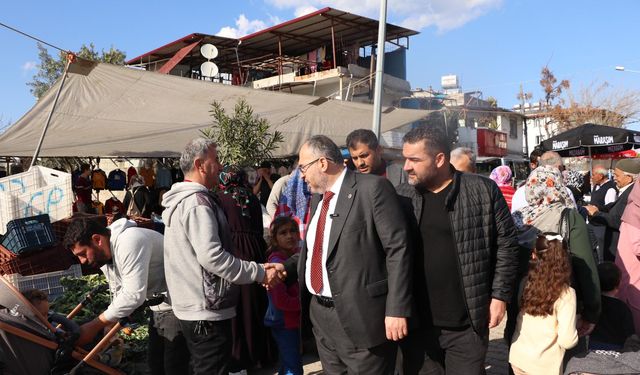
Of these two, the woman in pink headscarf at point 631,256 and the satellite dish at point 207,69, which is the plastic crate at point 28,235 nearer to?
the woman in pink headscarf at point 631,256

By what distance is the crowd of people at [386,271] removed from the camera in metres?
2.76

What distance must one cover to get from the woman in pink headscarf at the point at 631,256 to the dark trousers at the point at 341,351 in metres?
2.65

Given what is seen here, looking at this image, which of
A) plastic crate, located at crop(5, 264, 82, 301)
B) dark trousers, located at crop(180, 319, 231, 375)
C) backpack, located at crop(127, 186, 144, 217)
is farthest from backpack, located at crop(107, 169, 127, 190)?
dark trousers, located at crop(180, 319, 231, 375)

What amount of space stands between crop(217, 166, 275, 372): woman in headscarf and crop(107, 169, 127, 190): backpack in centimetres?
953

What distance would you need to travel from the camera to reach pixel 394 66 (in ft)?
89.7

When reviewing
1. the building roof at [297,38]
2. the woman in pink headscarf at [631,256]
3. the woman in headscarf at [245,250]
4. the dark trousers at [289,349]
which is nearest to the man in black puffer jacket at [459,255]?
the dark trousers at [289,349]

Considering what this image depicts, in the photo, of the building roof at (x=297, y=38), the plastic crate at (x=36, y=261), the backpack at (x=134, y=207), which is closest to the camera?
the plastic crate at (x=36, y=261)

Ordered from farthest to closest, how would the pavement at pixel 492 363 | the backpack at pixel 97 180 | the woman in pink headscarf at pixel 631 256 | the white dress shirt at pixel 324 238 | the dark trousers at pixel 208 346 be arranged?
the backpack at pixel 97 180 < the pavement at pixel 492 363 < the woman in pink headscarf at pixel 631 256 < the dark trousers at pixel 208 346 < the white dress shirt at pixel 324 238

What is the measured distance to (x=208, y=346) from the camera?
3105 mm

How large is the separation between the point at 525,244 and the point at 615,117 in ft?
125

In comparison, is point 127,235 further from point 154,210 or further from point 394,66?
point 394,66

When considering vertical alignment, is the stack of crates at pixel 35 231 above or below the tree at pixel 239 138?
below

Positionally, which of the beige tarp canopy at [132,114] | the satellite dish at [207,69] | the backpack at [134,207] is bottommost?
the backpack at [134,207]

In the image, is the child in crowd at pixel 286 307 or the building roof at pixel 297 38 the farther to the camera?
the building roof at pixel 297 38
